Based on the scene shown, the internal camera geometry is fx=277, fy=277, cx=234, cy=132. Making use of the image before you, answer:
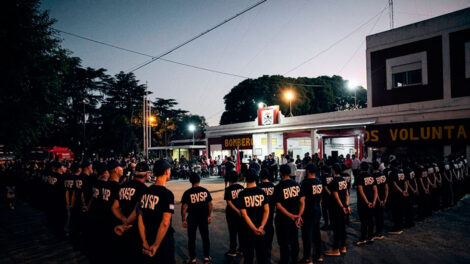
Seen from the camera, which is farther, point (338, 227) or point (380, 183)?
point (380, 183)

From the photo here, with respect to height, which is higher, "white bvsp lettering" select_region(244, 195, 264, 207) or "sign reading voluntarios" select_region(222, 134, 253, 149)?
"sign reading voluntarios" select_region(222, 134, 253, 149)

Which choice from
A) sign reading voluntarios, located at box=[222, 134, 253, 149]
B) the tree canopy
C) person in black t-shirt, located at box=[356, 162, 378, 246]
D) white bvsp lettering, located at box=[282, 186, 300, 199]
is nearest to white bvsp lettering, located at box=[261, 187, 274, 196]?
white bvsp lettering, located at box=[282, 186, 300, 199]

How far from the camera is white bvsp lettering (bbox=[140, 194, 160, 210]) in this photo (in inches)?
133

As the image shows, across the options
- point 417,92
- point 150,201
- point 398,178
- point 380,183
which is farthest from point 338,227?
point 417,92

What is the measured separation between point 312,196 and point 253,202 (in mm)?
1470

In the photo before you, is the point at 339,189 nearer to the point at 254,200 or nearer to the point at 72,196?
the point at 254,200

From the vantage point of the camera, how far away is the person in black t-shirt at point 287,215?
15.5 feet

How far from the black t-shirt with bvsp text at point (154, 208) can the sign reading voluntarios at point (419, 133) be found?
16474 mm

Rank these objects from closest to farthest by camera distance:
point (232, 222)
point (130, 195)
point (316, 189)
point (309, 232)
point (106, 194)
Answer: point (130, 195)
point (106, 194)
point (309, 232)
point (316, 189)
point (232, 222)

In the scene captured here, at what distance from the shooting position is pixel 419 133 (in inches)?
616

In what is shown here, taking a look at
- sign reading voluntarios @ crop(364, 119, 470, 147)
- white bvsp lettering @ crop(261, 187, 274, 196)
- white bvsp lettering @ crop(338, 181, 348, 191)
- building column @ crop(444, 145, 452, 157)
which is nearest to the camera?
white bvsp lettering @ crop(261, 187, 274, 196)

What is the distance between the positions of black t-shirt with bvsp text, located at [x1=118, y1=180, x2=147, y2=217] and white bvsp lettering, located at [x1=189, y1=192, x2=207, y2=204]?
127 cm

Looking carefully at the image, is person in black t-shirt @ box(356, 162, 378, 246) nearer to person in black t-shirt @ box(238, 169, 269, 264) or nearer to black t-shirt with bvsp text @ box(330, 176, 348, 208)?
black t-shirt with bvsp text @ box(330, 176, 348, 208)

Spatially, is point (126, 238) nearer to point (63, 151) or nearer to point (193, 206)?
point (193, 206)
